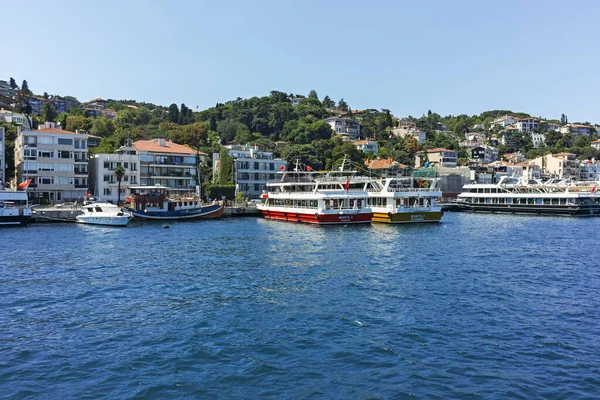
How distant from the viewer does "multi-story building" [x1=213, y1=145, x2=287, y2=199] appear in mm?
88500

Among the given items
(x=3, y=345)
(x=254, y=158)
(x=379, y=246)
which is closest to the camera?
(x=3, y=345)

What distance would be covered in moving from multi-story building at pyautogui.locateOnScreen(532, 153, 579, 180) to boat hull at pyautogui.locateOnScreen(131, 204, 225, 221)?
113622 millimetres

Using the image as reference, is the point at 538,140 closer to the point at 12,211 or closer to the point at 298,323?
the point at 12,211

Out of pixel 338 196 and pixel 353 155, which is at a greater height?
pixel 353 155

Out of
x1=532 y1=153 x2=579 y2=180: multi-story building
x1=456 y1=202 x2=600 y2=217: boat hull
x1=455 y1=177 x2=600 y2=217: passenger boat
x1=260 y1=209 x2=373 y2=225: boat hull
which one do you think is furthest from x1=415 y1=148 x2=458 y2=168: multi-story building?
x1=260 y1=209 x2=373 y2=225: boat hull

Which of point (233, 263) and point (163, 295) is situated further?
point (233, 263)

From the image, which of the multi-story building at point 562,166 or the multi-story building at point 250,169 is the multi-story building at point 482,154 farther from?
the multi-story building at point 250,169

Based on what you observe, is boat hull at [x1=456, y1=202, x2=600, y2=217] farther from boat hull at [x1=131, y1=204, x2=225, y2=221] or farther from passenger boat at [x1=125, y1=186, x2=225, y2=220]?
passenger boat at [x1=125, y1=186, x2=225, y2=220]

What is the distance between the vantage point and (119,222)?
54.6m

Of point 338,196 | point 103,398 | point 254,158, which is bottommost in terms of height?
point 103,398

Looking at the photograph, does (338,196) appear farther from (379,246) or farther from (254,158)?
(254,158)

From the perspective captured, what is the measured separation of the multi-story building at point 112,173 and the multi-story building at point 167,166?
1.53m

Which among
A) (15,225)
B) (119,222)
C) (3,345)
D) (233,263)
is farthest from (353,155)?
(3,345)

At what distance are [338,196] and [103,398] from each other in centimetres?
4558
